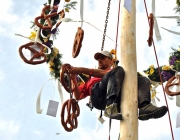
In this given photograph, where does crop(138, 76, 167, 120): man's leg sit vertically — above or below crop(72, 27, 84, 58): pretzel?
below

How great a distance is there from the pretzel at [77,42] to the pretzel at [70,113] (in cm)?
50

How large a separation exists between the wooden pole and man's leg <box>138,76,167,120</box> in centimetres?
13

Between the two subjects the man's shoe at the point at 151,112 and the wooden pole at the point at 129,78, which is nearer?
the wooden pole at the point at 129,78

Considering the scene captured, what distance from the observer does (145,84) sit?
13.9 feet

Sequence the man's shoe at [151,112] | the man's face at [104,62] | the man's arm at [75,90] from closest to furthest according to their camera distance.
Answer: the man's shoe at [151,112] < the man's arm at [75,90] < the man's face at [104,62]

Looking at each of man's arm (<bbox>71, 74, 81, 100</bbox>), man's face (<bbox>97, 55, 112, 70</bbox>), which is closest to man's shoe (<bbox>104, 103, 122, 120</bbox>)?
man's arm (<bbox>71, 74, 81, 100</bbox>)

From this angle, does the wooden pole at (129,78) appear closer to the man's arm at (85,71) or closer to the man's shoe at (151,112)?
the man's shoe at (151,112)

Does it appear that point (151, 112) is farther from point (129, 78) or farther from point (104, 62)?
point (104, 62)

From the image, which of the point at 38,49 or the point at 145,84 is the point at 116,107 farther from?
the point at 38,49

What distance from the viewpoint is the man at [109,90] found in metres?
4.00

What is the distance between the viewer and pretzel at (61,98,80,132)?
434 centimetres

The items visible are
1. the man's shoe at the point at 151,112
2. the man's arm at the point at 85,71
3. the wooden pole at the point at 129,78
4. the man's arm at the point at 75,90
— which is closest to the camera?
the wooden pole at the point at 129,78

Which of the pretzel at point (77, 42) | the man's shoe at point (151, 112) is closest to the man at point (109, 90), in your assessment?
the man's shoe at point (151, 112)

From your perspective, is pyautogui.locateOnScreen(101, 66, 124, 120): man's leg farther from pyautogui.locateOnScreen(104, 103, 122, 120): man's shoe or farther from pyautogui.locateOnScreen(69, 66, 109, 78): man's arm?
pyautogui.locateOnScreen(69, 66, 109, 78): man's arm
